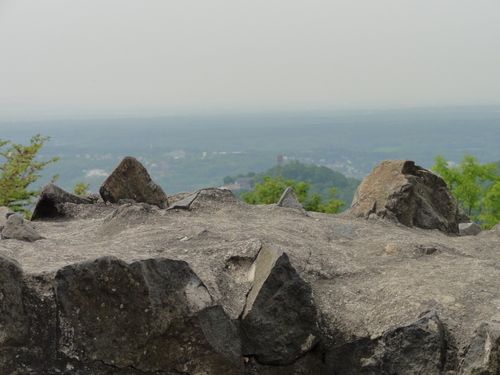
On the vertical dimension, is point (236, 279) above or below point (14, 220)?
below

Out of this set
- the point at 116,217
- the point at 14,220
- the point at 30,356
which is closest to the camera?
the point at 30,356

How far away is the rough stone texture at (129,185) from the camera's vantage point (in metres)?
10.8

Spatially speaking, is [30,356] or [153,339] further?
[153,339]

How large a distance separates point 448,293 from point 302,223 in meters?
3.26

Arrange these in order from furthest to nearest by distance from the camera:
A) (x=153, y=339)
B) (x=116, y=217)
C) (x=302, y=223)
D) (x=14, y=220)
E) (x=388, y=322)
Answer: (x=302, y=223)
(x=116, y=217)
(x=14, y=220)
(x=388, y=322)
(x=153, y=339)

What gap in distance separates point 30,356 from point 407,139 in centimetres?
20214

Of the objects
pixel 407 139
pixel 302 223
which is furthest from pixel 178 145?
pixel 302 223

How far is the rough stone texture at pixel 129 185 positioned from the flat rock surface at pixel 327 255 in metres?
0.79

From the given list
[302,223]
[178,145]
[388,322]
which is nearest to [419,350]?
[388,322]

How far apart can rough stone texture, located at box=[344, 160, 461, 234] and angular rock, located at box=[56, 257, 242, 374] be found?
631 cm

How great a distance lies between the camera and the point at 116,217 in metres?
8.72

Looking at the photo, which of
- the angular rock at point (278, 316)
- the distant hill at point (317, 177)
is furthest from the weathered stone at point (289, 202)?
the distant hill at point (317, 177)

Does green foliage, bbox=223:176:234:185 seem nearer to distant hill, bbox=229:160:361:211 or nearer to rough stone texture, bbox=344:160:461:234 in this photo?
distant hill, bbox=229:160:361:211

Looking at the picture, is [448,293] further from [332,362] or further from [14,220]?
[14,220]
